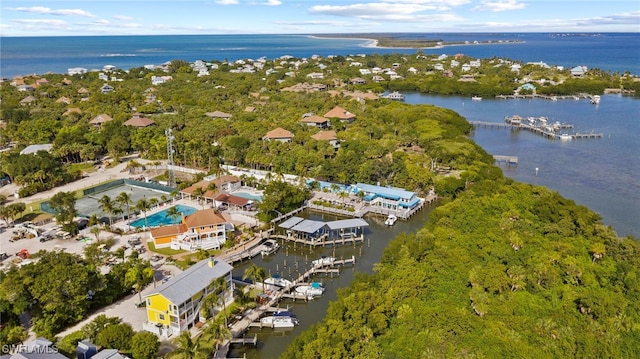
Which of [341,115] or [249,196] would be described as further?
[341,115]

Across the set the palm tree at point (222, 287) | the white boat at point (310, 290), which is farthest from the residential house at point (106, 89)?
the white boat at point (310, 290)

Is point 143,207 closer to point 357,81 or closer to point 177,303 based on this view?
point 177,303

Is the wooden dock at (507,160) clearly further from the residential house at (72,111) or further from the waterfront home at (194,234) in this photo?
the residential house at (72,111)

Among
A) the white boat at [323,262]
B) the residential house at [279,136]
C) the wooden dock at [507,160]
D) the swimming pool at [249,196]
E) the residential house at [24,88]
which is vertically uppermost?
the residential house at [24,88]

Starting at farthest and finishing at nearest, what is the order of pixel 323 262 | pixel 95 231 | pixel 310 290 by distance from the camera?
pixel 95 231 → pixel 323 262 → pixel 310 290

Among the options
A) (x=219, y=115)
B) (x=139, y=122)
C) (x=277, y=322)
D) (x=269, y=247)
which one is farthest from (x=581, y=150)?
(x=139, y=122)
